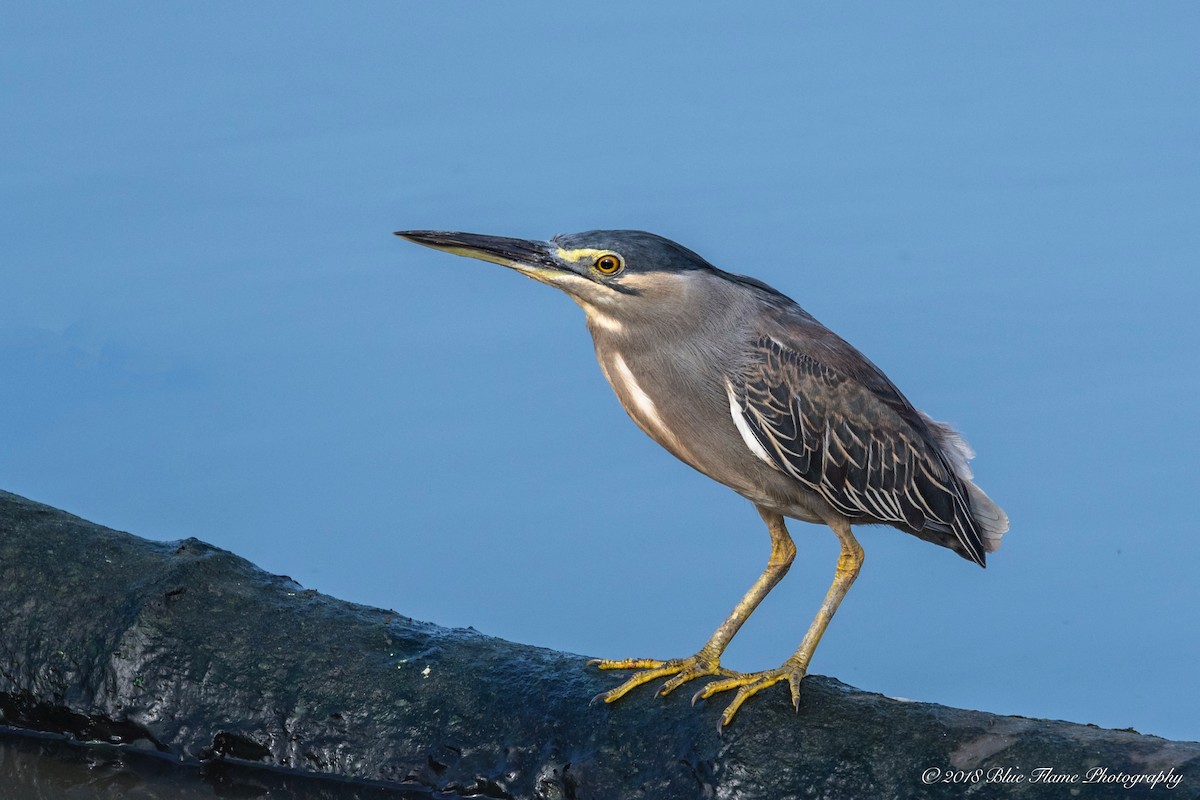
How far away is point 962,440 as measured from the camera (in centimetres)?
503

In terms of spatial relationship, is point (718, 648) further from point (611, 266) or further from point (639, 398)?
point (611, 266)

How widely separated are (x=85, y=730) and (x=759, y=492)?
2.33 meters

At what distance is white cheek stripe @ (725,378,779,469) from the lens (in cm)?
435

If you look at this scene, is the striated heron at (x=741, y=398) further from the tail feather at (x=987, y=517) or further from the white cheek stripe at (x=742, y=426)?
the tail feather at (x=987, y=517)

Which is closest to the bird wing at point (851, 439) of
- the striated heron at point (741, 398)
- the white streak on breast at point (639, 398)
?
the striated heron at point (741, 398)

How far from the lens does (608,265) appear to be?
14.3 ft

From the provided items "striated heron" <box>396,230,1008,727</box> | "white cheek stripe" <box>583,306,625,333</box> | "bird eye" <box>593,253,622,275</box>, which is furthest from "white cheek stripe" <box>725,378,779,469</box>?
"bird eye" <box>593,253,622,275</box>

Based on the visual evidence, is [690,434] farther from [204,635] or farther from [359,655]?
[204,635]

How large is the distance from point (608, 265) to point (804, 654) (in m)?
1.31

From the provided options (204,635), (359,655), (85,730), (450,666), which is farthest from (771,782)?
(85,730)

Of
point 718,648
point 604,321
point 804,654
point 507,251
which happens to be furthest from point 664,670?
point 507,251

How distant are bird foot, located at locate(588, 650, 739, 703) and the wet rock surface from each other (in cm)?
4

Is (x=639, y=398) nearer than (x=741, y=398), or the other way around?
(x=741, y=398)

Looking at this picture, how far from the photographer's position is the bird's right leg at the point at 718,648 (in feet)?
14.4
